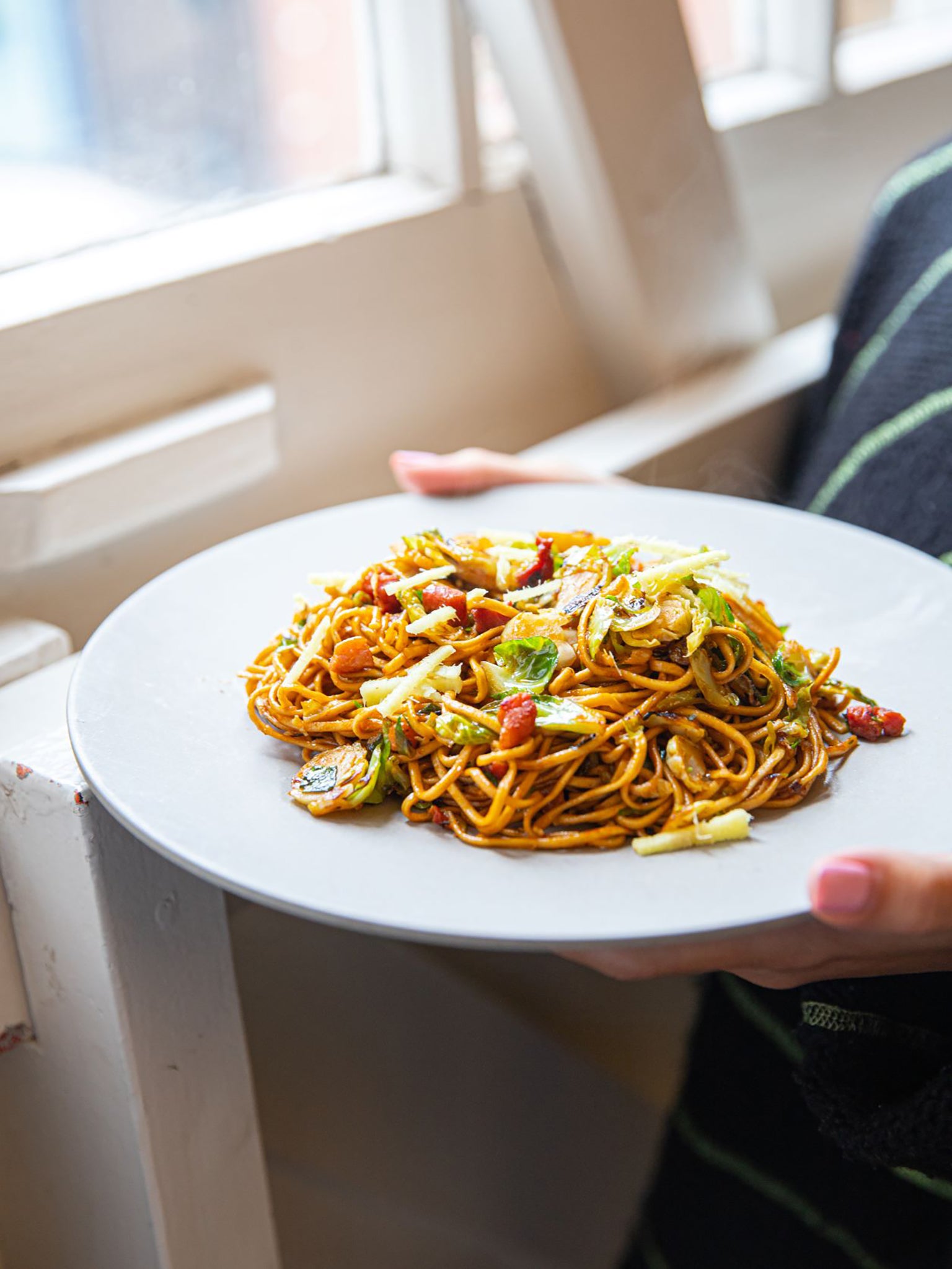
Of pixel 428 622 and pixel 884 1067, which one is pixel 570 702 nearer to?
pixel 428 622

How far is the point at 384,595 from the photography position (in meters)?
0.85

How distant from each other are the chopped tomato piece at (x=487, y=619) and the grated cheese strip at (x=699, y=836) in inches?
8.0

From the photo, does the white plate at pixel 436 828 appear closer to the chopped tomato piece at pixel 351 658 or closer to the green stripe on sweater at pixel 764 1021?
the chopped tomato piece at pixel 351 658

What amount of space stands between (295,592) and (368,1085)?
0.71 m

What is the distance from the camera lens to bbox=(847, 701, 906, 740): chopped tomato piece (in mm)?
775

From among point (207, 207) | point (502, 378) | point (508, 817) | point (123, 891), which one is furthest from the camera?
point (502, 378)

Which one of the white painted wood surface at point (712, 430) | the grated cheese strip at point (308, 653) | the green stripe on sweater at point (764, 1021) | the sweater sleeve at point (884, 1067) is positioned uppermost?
the grated cheese strip at point (308, 653)

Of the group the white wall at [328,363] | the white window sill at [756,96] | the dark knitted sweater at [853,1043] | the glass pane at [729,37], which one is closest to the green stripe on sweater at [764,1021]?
the dark knitted sweater at [853,1043]

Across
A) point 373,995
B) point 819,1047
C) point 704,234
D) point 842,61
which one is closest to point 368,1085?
point 373,995

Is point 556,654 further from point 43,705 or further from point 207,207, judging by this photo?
point 207,207

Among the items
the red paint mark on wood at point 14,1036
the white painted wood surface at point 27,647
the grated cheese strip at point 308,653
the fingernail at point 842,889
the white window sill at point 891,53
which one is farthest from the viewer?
the white window sill at point 891,53

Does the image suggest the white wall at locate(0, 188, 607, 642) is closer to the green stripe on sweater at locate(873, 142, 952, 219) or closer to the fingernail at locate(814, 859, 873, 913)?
the green stripe on sweater at locate(873, 142, 952, 219)

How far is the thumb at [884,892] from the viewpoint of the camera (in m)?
0.59

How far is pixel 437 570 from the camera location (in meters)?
0.86
